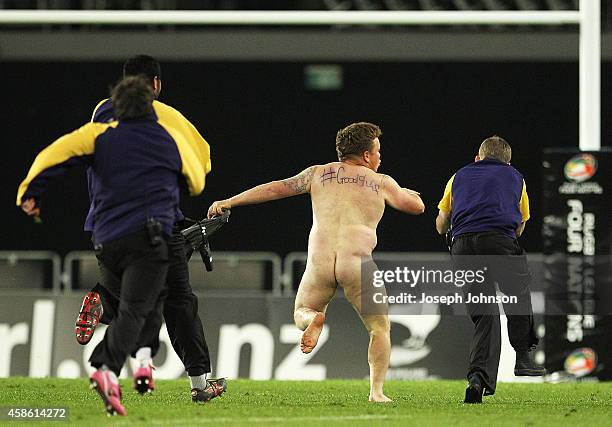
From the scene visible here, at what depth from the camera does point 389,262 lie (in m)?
13.7

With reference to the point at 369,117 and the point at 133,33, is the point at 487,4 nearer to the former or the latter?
the point at 369,117

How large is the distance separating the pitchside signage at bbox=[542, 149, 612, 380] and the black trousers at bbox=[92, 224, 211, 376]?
4.52m

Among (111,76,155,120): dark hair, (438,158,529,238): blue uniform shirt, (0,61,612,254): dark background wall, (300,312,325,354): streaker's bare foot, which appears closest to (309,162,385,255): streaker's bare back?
(300,312,325,354): streaker's bare foot

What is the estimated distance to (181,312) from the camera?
764cm

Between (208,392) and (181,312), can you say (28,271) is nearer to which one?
(208,392)

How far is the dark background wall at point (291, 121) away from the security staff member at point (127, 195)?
1249 centimetres

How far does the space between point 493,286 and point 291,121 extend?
11.8m

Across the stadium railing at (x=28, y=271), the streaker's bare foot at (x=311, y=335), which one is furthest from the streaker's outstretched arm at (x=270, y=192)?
the stadium railing at (x=28, y=271)

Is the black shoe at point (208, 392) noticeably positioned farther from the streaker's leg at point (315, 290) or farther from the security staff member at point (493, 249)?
the security staff member at point (493, 249)

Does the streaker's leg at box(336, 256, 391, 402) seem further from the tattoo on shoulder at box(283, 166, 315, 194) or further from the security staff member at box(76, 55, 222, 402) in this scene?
the security staff member at box(76, 55, 222, 402)

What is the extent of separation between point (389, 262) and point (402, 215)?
5.73 meters

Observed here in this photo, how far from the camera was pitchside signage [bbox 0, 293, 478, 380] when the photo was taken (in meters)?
12.1

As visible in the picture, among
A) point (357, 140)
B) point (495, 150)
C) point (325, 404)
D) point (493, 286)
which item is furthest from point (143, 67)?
point (493, 286)

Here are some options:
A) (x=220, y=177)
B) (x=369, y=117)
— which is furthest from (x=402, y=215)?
(x=220, y=177)
